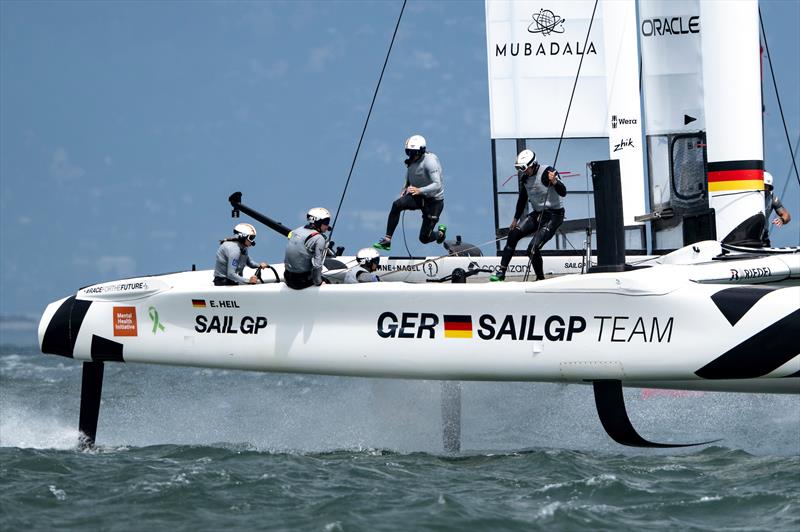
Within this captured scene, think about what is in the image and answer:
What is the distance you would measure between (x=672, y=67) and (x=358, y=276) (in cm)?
399

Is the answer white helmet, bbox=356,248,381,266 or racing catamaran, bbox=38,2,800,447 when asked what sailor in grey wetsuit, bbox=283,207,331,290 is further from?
white helmet, bbox=356,248,381,266

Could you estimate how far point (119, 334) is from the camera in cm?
978

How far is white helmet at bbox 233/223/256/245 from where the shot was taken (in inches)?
403

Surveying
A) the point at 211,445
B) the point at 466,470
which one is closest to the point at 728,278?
the point at 466,470

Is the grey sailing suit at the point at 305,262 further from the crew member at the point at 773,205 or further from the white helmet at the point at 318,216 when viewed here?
the crew member at the point at 773,205

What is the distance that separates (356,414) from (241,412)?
5412 mm

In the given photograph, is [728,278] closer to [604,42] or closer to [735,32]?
[735,32]

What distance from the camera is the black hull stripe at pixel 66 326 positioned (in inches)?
392

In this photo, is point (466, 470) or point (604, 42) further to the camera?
point (604, 42)

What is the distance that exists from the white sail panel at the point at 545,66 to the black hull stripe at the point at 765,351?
190 inches

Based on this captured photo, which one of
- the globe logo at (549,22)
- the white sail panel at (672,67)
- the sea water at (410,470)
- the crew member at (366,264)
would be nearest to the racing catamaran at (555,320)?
the sea water at (410,470)

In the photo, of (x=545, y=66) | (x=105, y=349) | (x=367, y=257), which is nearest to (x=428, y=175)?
(x=367, y=257)

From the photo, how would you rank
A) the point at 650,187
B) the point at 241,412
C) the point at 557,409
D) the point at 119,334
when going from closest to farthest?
the point at 119,334
the point at 650,187
the point at 557,409
the point at 241,412

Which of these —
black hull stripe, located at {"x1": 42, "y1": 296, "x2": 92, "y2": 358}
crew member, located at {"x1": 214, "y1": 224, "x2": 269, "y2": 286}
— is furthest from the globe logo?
black hull stripe, located at {"x1": 42, "y1": 296, "x2": 92, "y2": 358}
